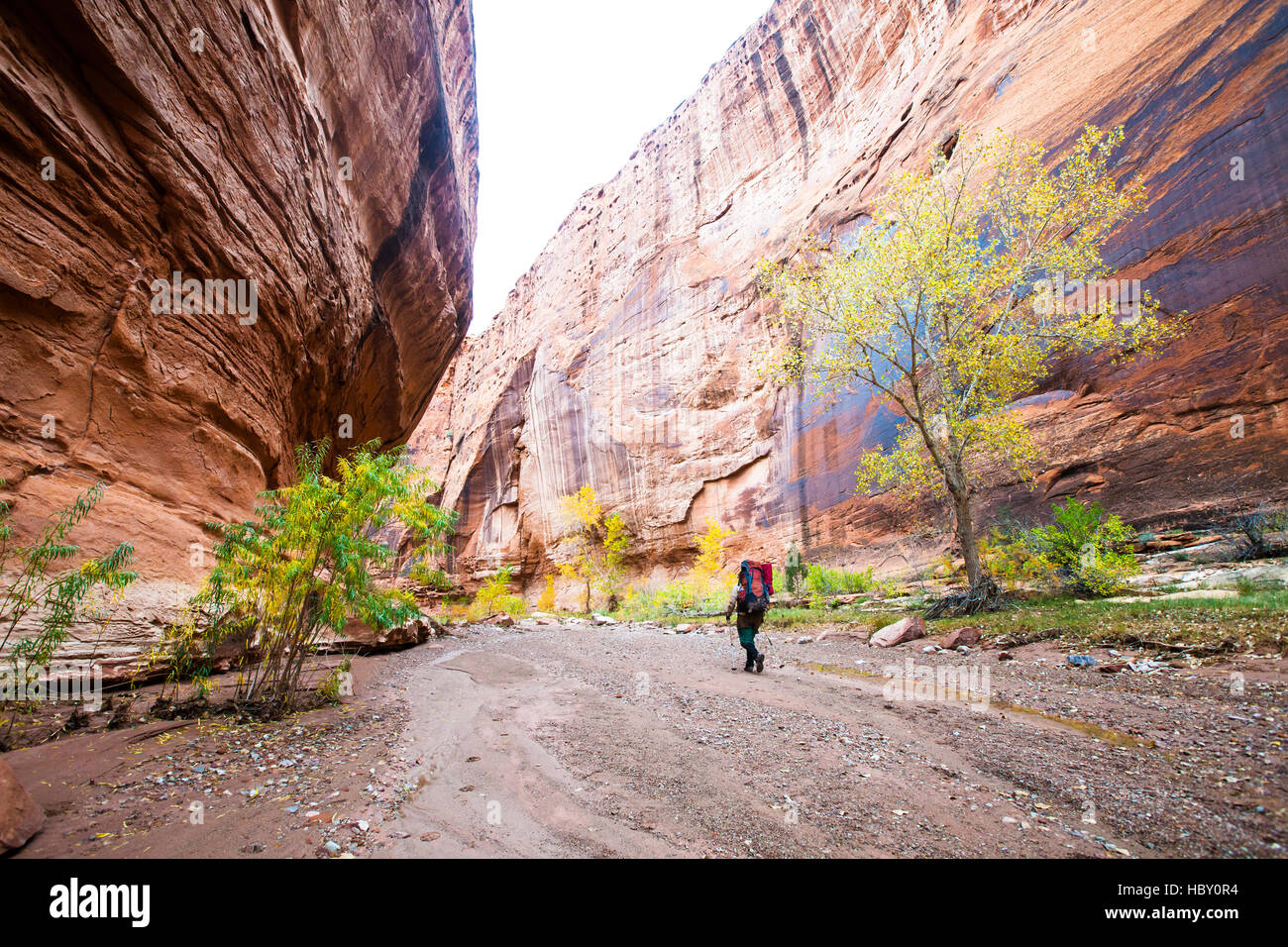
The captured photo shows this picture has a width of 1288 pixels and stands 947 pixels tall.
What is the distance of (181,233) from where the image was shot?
23.8 feet

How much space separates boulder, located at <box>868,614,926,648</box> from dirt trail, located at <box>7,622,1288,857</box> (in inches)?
110

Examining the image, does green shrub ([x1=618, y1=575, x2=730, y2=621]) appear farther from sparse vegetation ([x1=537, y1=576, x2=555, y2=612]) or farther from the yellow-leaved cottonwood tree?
the yellow-leaved cottonwood tree

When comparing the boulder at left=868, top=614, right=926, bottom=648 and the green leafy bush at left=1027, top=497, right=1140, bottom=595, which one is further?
the boulder at left=868, top=614, right=926, bottom=648

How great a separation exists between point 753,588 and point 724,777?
4396 mm

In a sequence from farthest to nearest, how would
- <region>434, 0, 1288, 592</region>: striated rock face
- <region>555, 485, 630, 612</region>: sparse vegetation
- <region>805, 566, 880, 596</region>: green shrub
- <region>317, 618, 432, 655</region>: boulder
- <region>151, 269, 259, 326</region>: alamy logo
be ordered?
<region>555, 485, 630, 612</region>: sparse vegetation → <region>805, 566, 880, 596</region>: green shrub → <region>434, 0, 1288, 592</region>: striated rock face → <region>317, 618, 432, 655</region>: boulder → <region>151, 269, 259, 326</region>: alamy logo

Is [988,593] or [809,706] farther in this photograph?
[988,593]

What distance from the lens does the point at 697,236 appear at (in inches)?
1292

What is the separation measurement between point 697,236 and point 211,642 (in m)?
33.4

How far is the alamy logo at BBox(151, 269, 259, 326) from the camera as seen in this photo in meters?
7.17

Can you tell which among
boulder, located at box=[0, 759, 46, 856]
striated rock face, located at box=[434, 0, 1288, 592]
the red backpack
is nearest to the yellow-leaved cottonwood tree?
striated rock face, located at box=[434, 0, 1288, 592]

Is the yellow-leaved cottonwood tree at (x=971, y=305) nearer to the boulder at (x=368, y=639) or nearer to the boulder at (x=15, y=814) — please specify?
the boulder at (x=368, y=639)
